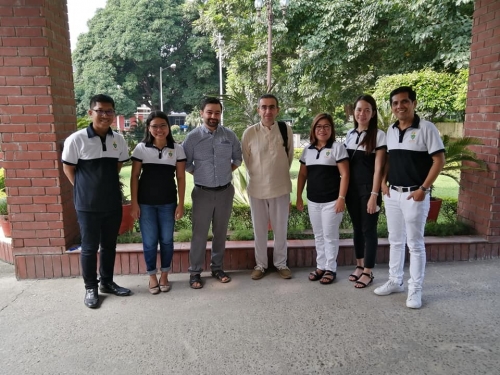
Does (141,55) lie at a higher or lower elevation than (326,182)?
higher

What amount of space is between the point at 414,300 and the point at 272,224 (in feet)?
4.38

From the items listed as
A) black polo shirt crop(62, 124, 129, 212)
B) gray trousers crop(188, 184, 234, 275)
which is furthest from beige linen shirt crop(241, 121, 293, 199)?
black polo shirt crop(62, 124, 129, 212)

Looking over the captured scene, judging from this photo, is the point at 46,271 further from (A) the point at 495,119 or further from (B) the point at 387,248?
(A) the point at 495,119

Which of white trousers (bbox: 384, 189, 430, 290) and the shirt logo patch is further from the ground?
the shirt logo patch

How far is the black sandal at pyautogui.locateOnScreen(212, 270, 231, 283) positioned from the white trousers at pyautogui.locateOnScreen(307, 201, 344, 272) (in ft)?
2.79

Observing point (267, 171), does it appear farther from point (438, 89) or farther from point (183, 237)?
point (438, 89)

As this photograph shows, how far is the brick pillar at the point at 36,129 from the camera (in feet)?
11.5

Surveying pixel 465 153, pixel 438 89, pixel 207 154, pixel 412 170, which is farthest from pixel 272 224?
pixel 438 89

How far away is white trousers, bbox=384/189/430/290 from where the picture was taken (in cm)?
311

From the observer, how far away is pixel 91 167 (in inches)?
123

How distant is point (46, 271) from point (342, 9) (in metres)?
10.1

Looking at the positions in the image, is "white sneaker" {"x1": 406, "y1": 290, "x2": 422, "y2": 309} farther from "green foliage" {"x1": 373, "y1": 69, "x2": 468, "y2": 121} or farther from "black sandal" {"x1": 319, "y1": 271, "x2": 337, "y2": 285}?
"green foliage" {"x1": 373, "y1": 69, "x2": 468, "y2": 121}

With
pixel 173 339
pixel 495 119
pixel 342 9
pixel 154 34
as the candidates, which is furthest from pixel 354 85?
pixel 154 34

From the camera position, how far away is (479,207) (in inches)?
168
